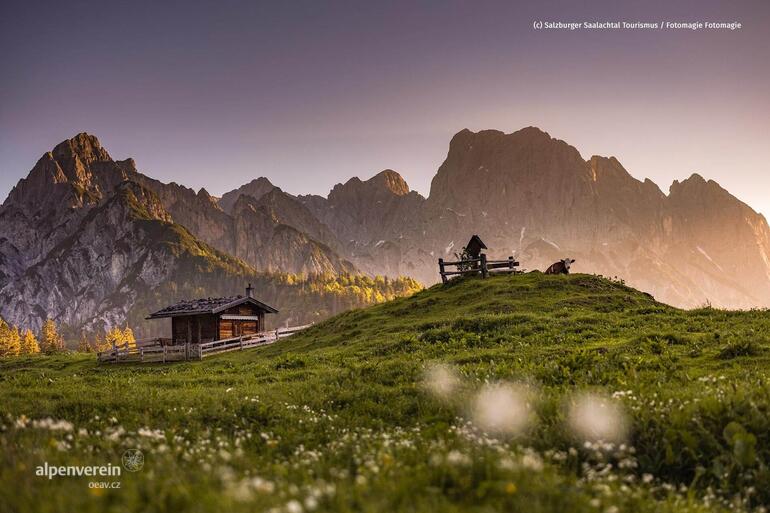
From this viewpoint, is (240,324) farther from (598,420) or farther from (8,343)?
(8,343)

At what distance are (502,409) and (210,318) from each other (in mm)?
53854

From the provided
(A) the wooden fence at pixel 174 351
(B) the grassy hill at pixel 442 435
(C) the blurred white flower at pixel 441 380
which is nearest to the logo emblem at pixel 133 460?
(B) the grassy hill at pixel 442 435

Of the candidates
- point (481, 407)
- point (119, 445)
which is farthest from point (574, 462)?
point (119, 445)

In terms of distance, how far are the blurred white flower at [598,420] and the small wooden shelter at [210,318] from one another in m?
Result: 51.5

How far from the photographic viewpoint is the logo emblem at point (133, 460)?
5602 mm

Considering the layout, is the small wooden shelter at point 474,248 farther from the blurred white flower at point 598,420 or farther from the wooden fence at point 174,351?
the blurred white flower at point 598,420

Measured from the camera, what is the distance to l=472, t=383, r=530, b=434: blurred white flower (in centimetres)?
803

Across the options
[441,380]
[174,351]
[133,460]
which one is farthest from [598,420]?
[174,351]

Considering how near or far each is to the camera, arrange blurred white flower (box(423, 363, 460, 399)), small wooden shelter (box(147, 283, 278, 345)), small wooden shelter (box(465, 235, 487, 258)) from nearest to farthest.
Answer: blurred white flower (box(423, 363, 460, 399)) → small wooden shelter (box(465, 235, 487, 258)) → small wooden shelter (box(147, 283, 278, 345))

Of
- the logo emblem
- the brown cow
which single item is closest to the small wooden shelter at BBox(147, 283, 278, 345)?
the brown cow

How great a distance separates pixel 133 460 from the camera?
5.89m

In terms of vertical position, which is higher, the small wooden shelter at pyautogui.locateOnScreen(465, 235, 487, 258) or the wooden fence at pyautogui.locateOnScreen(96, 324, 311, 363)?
the small wooden shelter at pyautogui.locateOnScreen(465, 235, 487, 258)

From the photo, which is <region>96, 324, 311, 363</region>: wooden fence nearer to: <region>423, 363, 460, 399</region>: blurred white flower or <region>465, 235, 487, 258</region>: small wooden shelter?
<region>465, 235, 487, 258</region>: small wooden shelter

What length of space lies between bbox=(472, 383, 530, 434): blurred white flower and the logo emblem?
16.5 ft
